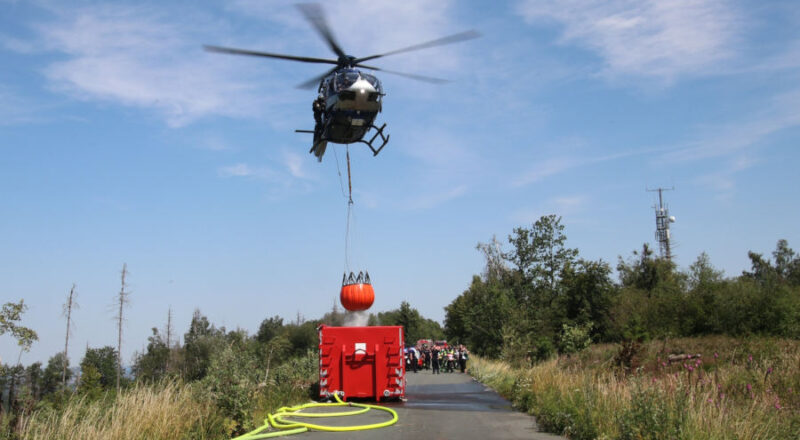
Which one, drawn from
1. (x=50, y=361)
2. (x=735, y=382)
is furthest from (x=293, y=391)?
(x=50, y=361)

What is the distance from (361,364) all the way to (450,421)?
4.93 metres

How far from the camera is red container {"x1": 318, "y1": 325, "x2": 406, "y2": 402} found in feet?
56.9

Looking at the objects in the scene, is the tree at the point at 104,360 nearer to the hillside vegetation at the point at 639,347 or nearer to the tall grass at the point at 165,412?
the hillside vegetation at the point at 639,347

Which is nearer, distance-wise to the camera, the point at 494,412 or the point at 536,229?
the point at 494,412

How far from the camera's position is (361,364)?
57.3ft

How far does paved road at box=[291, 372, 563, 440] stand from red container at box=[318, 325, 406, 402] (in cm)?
85

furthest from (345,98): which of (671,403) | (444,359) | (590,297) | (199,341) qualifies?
(199,341)

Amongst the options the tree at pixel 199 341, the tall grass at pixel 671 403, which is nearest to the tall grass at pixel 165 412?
the tall grass at pixel 671 403

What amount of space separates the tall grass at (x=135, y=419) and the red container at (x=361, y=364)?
21.1ft

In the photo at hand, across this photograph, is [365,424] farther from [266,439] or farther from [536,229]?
[536,229]

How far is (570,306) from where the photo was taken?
5825 cm

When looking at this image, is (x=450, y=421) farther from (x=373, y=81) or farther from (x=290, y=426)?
(x=373, y=81)

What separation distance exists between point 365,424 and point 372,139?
890cm

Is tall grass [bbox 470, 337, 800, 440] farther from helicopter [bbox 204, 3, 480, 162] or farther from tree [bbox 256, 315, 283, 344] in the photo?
tree [bbox 256, 315, 283, 344]
